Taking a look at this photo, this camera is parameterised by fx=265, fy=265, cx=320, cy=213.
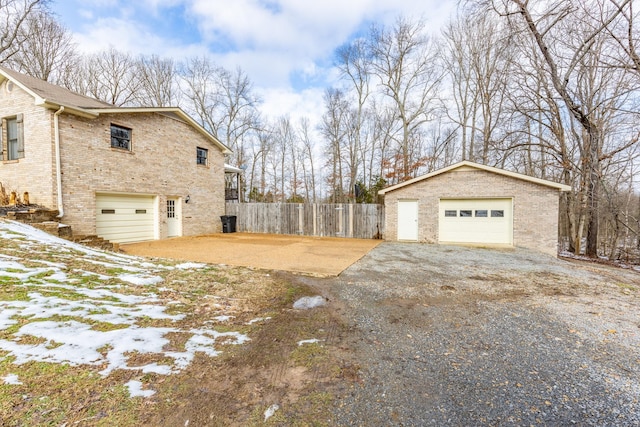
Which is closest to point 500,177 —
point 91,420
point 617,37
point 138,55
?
point 617,37

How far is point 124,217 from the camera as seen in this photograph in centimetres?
998

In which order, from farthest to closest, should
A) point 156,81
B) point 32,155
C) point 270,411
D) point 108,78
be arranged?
1. point 156,81
2. point 108,78
3. point 32,155
4. point 270,411

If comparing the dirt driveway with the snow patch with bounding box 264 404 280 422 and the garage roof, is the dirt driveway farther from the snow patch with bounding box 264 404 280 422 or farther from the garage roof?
the garage roof

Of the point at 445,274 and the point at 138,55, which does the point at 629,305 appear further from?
the point at 138,55

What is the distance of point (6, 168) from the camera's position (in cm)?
866

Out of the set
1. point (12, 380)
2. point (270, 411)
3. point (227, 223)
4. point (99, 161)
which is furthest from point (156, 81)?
point (270, 411)

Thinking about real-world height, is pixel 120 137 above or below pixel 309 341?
above

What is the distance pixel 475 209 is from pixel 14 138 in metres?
16.3

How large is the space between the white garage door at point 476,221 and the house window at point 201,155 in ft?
37.5

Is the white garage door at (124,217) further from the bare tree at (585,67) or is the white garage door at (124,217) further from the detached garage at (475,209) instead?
the bare tree at (585,67)

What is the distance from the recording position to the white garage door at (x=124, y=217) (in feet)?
30.5

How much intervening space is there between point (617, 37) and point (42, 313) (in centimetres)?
1579

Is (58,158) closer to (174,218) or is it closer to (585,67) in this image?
(174,218)

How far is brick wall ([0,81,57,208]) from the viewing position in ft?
25.9
